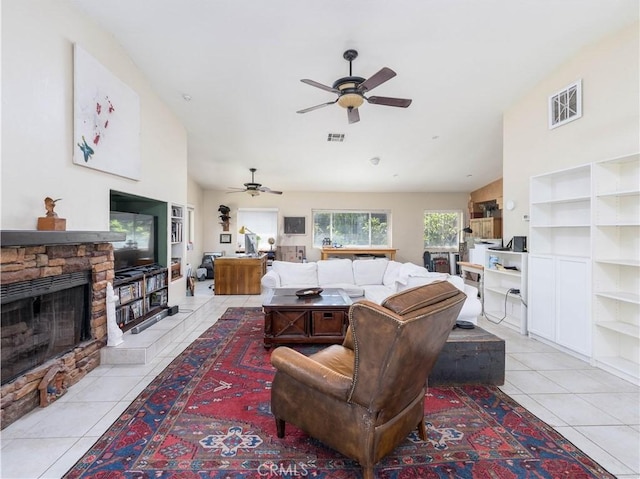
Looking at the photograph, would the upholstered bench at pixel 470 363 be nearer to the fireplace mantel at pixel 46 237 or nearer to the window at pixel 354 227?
the fireplace mantel at pixel 46 237

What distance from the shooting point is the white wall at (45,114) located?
6.70 feet

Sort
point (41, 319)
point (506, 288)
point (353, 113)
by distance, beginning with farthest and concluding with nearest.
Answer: point (506, 288) → point (353, 113) → point (41, 319)

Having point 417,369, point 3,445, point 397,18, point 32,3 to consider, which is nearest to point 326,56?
point 397,18

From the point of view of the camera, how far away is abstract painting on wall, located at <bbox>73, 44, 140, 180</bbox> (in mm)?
2676

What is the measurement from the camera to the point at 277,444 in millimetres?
1791

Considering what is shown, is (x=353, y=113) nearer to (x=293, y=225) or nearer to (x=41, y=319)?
(x=41, y=319)

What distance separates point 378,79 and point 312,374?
2.53 metres

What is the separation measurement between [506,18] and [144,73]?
13.6ft

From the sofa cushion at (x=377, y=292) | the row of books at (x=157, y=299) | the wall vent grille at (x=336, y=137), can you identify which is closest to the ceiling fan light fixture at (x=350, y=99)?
the wall vent grille at (x=336, y=137)

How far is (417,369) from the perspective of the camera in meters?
1.49

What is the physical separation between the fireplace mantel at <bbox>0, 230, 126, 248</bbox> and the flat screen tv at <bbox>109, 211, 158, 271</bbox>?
31.3 inches

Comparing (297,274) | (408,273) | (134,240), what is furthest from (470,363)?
(134,240)

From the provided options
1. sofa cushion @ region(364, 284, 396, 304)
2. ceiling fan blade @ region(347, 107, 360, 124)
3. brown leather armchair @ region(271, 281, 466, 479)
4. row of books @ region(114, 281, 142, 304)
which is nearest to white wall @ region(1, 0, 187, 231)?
row of books @ region(114, 281, 142, 304)

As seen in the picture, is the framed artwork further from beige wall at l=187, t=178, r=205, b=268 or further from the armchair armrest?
the armchair armrest
